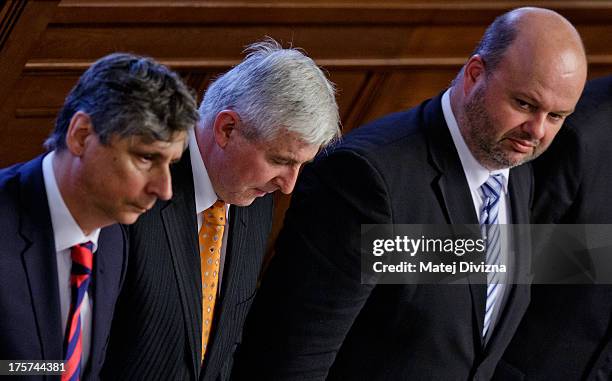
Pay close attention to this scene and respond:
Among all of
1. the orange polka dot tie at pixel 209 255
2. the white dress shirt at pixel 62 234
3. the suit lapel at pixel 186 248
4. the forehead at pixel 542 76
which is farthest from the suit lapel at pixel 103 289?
the forehead at pixel 542 76

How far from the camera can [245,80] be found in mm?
2537

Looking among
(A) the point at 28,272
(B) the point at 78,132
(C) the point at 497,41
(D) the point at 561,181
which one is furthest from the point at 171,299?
(D) the point at 561,181

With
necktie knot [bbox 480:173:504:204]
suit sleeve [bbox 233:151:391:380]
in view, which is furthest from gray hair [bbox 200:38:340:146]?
necktie knot [bbox 480:173:504:204]

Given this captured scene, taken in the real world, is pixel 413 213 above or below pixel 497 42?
below

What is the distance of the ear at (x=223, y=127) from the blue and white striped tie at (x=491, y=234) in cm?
80

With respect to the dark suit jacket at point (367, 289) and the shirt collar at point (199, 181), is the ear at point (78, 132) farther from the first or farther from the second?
the dark suit jacket at point (367, 289)

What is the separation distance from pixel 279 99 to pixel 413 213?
542 millimetres

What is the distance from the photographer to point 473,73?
2.92 m

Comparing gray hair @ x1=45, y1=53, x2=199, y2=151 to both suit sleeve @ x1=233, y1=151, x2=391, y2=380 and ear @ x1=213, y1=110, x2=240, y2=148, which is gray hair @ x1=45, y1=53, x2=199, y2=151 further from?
suit sleeve @ x1=233, y1=151, x2=391, y2=380

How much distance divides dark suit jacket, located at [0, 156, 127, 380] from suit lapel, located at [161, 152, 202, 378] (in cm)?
42

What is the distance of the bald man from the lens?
9.18ft

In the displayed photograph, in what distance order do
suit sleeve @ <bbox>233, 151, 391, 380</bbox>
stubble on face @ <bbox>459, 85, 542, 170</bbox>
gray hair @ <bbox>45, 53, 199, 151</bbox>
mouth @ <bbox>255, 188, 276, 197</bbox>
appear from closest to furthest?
gray hair @ <bbox>45, 53, 199, 151</bbox>
mouth @ <bbox>255, 188, 276, 197</bbox>
suit sleeve @ <bbox>233, 151, 391, 380</bbox>
stubble on face @ <bbox>459, 85, 542, 170</bbox>

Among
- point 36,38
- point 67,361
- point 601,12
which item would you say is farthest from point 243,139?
point 601,12

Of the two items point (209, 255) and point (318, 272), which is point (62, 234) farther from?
point (318, 272)
